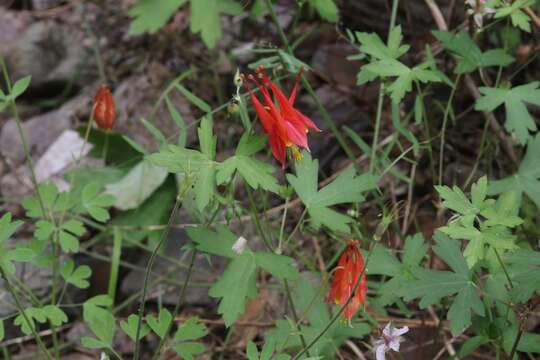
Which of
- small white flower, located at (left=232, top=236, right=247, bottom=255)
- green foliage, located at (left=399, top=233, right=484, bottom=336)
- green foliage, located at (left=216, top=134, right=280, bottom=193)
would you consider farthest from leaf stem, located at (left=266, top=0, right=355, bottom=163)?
green foliage, located at (left=399, top=233, right=484, bottom=336)

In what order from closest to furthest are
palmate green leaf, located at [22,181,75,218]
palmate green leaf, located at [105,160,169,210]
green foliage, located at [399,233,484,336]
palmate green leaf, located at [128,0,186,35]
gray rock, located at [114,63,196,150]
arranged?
palmate green leaf, located at [128,0,186,35], green foliage, located at [399,233,484,336], palmate green leaf, located at [22,181,75,218], palmate green leaf, located at [105,160,169,210], gray rock, located at [114,63,196,150]

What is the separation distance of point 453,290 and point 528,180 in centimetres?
59

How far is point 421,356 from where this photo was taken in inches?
92.2

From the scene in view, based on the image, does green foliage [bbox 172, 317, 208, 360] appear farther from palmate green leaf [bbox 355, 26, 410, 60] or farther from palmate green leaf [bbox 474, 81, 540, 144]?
palmate green leaf [bbox 474, 81, 540, 144]

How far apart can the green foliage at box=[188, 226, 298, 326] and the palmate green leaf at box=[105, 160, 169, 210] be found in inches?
48.4

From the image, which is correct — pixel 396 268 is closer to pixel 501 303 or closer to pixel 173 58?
pixel 501 303

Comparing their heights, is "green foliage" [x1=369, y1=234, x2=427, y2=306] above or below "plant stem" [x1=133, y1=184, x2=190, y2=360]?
below

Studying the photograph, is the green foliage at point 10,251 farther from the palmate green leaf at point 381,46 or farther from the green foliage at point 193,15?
the palmate green leaf at point 381,46

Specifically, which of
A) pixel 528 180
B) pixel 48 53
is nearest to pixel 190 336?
pixel 528 180

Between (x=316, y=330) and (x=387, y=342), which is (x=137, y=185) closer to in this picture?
(x=316, y=330)

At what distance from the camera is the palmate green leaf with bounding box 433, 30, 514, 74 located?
2.46 metres

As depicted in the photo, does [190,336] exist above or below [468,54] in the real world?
below

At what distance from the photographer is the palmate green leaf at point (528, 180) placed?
225 centimetres

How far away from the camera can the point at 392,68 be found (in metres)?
2.21
